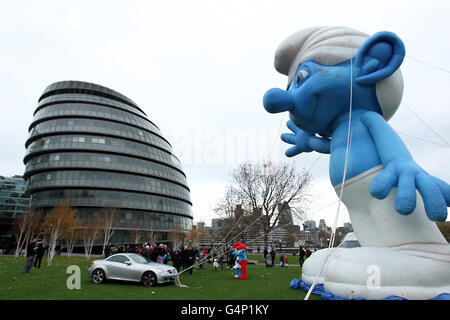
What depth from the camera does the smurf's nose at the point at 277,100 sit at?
6.76m

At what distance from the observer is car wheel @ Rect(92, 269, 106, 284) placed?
9.88m

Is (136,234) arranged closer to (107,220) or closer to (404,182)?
(107,220)

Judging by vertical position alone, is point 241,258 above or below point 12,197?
below

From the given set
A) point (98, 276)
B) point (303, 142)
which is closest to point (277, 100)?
point (303, 142)

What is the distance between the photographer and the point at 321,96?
6.94 m

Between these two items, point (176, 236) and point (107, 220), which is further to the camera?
point (176, 236)

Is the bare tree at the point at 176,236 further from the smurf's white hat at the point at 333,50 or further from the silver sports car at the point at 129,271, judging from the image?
the smurf's white hat at the point at 333,50

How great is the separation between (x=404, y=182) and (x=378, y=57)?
10.3ft

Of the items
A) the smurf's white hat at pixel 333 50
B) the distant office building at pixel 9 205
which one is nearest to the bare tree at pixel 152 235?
the distant office building at pixel 9 205

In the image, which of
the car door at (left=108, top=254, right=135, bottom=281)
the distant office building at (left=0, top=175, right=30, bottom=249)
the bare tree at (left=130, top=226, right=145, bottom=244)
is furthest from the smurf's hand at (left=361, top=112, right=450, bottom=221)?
the distant office building at (left=0, top=175, right=30, bottom=249)

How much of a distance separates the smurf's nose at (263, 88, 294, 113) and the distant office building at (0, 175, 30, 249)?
55.5 metres
